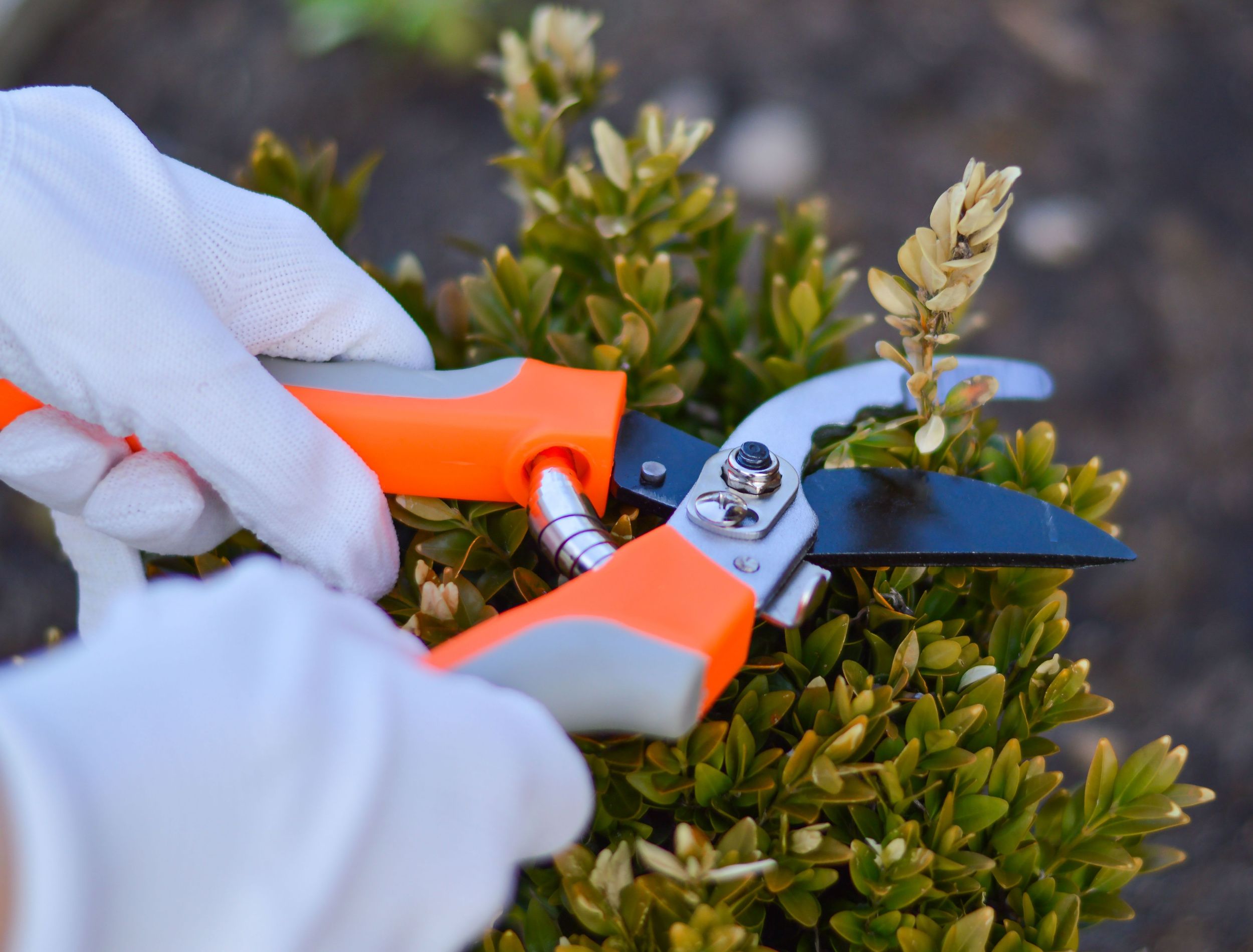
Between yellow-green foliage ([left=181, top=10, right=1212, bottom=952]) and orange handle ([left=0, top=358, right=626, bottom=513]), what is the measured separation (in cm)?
5

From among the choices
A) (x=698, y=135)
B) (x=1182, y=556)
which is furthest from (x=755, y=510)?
(x=1182, y=556)

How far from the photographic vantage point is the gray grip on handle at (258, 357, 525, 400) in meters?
1.05

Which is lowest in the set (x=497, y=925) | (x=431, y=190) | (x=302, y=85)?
(x=497, y=925)

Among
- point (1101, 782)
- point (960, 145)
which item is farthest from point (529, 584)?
point (960, 145)

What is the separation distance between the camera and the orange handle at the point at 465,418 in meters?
1.03

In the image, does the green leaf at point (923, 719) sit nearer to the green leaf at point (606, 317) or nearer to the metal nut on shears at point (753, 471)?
the metal nut on shears at point (753, 471)

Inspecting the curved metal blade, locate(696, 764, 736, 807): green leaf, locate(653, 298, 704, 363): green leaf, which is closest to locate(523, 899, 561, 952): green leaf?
locate(696, 764, 736, 807): green leaf

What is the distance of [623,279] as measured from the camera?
1.23 metres

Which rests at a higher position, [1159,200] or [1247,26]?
[1247,26]

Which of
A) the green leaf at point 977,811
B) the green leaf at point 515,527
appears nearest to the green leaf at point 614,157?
the green leaf at point 515,527

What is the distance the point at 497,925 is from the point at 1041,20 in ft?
11.7

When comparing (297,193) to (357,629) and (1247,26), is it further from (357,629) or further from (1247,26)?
(1247,26)

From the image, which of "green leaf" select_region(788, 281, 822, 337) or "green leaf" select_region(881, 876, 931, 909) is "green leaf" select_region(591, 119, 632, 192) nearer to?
"green leaf" select_region(788, 281, 822, 337)

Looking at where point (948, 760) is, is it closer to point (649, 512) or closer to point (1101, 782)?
point (1101, 782)
